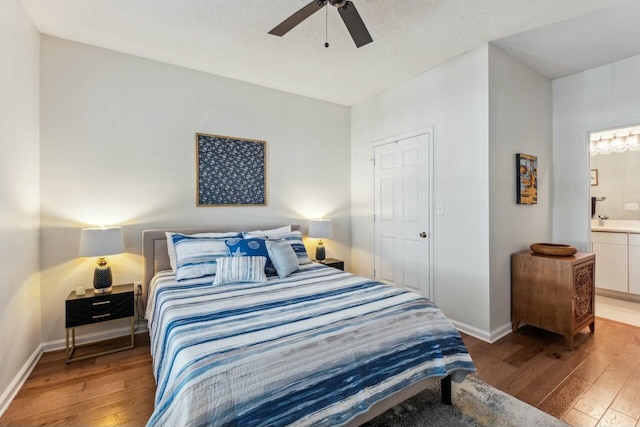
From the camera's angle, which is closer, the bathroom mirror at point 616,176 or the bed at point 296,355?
the bed at point 296,355

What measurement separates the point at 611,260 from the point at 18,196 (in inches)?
242

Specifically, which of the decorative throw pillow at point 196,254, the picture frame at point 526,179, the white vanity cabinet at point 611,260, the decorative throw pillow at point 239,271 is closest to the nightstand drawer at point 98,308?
the decorative throw pillow at point 196,254

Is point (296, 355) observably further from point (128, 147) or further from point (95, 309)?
point (128, 147)

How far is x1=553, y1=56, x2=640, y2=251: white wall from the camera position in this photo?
299 centimetres

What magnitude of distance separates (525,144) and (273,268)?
2873mm

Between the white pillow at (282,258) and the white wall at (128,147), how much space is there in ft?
3.04

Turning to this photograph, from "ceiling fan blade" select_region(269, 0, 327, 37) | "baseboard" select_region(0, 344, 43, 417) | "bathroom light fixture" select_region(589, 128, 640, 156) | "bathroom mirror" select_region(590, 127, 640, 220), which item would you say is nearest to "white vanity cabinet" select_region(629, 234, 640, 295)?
"bathroom mirror" select_region(590, 127, 640, 220)

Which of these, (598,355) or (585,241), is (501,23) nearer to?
(585,241)

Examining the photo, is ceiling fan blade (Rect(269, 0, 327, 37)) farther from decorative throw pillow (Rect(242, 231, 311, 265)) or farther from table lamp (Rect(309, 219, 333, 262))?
table lamp (Rect(309, 219, 333, 262))

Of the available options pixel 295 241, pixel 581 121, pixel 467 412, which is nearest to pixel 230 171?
pixel 295 241

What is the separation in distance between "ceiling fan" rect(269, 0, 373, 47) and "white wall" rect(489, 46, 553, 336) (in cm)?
151

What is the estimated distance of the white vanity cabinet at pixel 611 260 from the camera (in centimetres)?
368

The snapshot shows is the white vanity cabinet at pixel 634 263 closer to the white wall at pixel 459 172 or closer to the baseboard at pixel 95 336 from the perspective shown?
the white wall at pixel 459 172

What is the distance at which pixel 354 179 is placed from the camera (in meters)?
4.33
